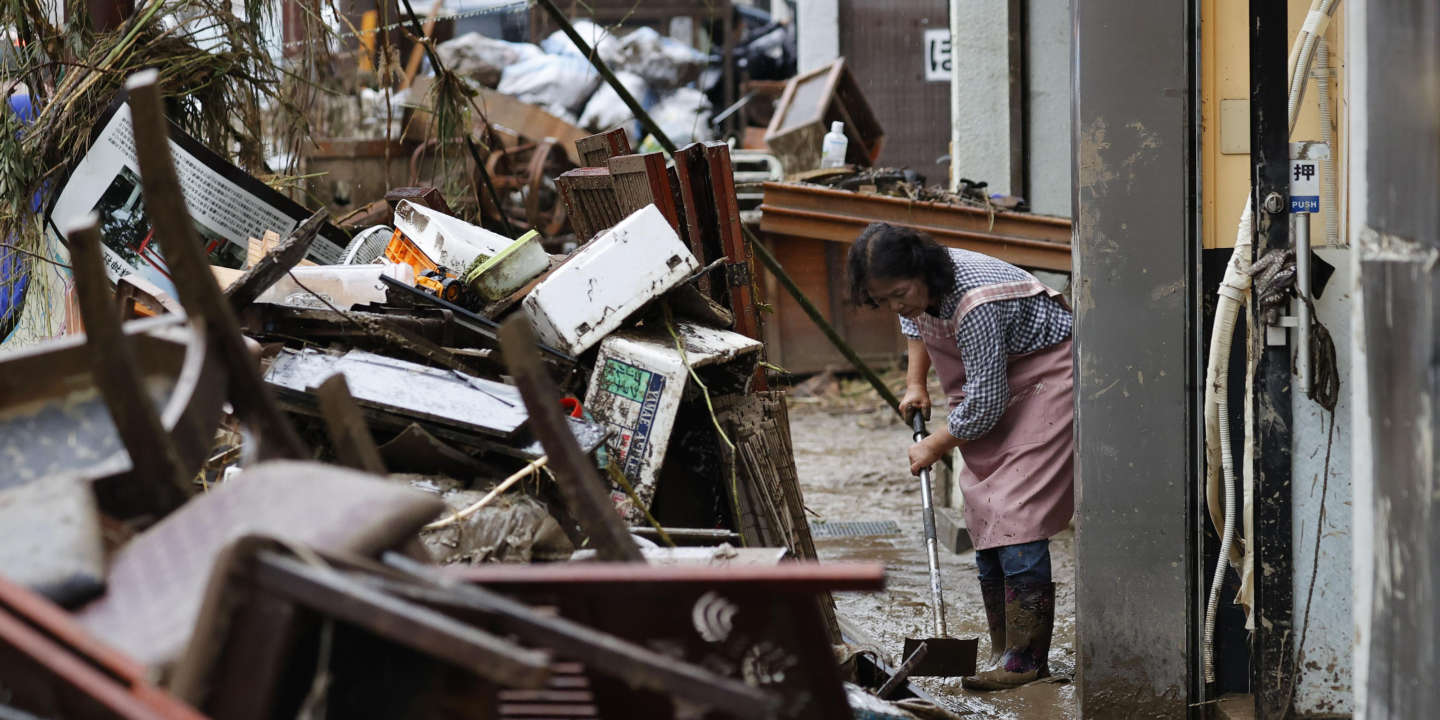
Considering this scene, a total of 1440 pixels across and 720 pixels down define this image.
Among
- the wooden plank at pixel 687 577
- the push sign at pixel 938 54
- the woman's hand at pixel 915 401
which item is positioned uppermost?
the push sign at pixel 938 54

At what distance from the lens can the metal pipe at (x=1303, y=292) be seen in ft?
10.1

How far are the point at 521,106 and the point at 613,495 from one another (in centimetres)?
842

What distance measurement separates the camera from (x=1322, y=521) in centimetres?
328

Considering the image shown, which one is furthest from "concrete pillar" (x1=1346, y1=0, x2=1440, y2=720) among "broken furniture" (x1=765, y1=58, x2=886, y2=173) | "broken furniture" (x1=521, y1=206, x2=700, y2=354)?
"broken furniture" (x1=765, y1=58, x2=886, y2=173)

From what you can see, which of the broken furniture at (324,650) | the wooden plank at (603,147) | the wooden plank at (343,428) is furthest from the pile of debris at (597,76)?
the broken furniture at (324,650)

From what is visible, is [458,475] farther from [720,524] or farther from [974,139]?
[974,139]

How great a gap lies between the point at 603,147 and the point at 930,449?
190 cm

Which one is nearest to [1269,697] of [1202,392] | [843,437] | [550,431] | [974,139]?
[1202,392]

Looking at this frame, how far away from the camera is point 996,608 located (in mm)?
4641

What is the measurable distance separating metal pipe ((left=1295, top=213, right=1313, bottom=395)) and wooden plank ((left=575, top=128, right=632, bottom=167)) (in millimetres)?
2817

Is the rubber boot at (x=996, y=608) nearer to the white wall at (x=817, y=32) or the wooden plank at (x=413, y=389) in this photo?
the wooden plank at (x=413, y=389)

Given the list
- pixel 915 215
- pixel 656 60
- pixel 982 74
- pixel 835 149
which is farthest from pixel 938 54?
pixel 915 215

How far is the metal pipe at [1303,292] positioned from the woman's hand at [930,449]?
4.96 ft

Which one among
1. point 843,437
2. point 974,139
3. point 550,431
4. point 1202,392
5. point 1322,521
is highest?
point 974,139
